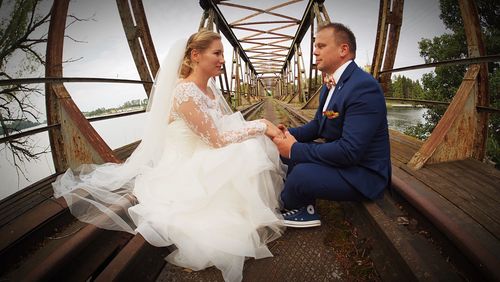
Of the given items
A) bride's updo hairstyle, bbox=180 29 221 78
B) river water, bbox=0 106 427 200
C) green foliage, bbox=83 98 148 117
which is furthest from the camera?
green foliage, bbox=83 98 148 117

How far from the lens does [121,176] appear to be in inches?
86.6

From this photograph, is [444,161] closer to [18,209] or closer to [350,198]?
[350,198]

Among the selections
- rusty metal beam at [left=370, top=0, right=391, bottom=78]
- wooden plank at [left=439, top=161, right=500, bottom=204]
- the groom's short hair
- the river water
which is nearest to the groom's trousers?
wooden plank at [left=439, top=161, right=500, bottom=204]

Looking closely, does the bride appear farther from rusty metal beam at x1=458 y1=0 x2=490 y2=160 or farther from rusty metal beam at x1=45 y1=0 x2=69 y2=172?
rusty metal beam at x1=458 y1=0 x2=490 y2=160

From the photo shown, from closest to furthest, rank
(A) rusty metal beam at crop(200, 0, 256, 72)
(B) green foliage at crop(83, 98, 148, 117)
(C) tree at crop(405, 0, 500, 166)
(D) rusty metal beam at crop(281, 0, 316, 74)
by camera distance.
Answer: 1. (B) green foliage at crop(83, 98, 148, 117)
2. (A) rusty metal beam at crop(200, 0, 256, 72)
3. (D) rusty metal beam at crop(281, 0, 316, 74)
4. (C) tree at crop(405, 0, 500, 166)

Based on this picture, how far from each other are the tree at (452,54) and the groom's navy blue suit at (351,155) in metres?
18.1

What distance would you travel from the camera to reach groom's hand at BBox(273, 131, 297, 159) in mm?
1956

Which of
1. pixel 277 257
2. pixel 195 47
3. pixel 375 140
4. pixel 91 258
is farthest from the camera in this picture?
pixel 195 47

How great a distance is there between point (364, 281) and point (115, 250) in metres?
1.53

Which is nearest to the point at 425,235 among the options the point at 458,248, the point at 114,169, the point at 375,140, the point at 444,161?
the point at 458,248

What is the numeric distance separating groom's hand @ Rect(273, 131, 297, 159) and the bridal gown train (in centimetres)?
9

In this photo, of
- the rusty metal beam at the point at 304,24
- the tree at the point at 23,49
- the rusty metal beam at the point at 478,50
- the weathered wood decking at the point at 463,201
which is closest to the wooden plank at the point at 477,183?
the weathered wood decking at the point at 463,201

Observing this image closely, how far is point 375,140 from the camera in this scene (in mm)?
1688

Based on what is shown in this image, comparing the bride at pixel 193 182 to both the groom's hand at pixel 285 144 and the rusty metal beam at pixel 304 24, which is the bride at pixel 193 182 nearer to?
the groom's hand at pixel 285 144
